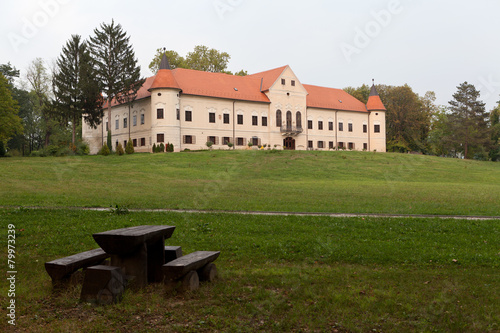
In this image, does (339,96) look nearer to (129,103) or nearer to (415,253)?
(129,103)

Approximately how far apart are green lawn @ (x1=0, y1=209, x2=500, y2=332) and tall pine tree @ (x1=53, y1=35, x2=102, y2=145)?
45.0 meters

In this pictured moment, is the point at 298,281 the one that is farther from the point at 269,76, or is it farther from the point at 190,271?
the point at 269,76

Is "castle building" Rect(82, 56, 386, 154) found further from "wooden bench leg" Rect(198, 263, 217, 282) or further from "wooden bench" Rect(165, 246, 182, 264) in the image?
"wooden bench leg" Rect(198, 263, 217, 282)

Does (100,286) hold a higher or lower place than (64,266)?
lower

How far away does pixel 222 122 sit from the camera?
197 feet

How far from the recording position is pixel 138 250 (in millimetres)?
6531

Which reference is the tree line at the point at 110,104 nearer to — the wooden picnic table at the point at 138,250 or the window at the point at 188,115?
the window at the point at 188,115

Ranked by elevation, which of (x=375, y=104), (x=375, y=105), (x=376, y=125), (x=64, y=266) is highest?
(x=375, y=104)

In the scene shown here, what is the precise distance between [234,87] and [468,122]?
138ft

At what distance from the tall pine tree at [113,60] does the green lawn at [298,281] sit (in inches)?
1767

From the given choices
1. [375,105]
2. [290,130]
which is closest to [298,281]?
[290,130]

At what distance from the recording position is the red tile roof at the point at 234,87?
57.2m

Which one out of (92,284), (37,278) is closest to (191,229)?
(37,278)

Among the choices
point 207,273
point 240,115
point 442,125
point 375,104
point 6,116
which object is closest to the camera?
point 207,273
